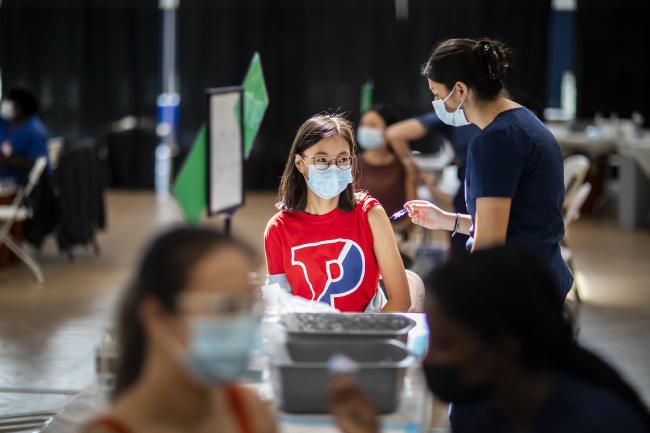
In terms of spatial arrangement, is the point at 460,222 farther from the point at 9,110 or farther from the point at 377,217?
the point at 9,110

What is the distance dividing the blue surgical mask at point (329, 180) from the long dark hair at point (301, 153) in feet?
→ 0.14

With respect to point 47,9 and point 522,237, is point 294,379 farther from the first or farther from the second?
point 47,9

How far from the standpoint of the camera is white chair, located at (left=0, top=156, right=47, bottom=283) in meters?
6.86

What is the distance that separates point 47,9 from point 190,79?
1.69 meters

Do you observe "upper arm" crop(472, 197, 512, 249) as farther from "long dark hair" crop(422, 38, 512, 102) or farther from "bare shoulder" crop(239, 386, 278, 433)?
"bare shoulder" crop(239, 386, 278, 433)

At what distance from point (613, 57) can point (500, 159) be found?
9.83 m

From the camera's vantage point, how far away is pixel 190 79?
1177cm

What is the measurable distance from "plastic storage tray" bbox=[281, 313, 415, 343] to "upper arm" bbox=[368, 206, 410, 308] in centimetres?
77

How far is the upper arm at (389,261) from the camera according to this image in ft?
10.7

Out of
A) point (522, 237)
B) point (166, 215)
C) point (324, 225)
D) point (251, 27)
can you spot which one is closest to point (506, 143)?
point (522, 237)

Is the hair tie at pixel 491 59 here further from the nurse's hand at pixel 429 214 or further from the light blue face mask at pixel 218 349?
the light blue face mask at pixel 218 349

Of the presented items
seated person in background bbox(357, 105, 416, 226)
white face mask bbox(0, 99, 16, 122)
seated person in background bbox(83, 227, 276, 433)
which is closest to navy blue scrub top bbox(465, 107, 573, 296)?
seated person in background bbox(83, 227, 276, 433)

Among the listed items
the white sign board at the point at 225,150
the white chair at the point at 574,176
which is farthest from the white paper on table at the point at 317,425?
the white chair at the point at 574,176

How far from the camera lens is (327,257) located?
3248mm
